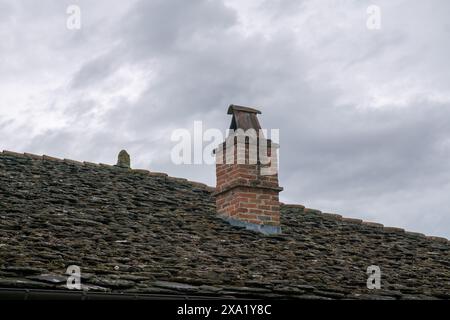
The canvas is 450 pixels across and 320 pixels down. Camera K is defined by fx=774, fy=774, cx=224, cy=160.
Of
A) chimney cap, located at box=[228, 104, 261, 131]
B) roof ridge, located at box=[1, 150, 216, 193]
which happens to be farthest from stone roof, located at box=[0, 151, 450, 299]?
chimney cap, located at box=[228, 104, 261, 131]

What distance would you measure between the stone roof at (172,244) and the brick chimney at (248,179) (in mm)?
310

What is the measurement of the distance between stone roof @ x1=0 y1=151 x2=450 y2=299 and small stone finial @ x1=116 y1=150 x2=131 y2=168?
24cm

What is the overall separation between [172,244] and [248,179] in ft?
8.40

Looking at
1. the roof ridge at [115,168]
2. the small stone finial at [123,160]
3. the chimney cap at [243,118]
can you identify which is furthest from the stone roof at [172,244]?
the chimney cap at [243,118]

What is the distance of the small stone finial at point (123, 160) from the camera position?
50.6 feet

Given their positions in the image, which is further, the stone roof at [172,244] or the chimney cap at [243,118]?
the chimney cap at [243,118]

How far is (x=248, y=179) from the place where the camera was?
1304 centimetres
